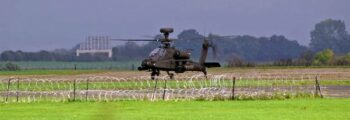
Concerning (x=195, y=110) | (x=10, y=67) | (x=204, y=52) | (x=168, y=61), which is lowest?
(x=195, y=110)

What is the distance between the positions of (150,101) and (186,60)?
82.3ft

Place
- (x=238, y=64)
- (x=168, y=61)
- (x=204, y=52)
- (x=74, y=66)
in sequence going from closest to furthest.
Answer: (x=168, y=61) → (x=204, y=52) → (x=238, y=64) → (x=74, y=66)

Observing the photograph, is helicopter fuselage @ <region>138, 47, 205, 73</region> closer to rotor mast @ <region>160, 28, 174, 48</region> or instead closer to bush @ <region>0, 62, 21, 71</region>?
rotor mast @ <region>160, 28, 174, 48</region>

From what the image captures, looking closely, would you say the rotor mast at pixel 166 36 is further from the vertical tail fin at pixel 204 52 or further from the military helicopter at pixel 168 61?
the vertical tail fin at pixel 204 52

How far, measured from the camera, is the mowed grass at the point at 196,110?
24948mm

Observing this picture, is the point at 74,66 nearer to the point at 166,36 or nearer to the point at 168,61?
the point at 166,36

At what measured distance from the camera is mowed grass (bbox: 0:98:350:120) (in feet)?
81.9

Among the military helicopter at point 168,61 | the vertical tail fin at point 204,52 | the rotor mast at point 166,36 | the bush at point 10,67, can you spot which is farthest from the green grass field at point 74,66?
the military helicopter at point 168,61

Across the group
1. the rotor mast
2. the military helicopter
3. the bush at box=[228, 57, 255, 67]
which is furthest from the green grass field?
the military helicopter

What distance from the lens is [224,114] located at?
26.2 m

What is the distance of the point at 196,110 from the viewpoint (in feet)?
92.4

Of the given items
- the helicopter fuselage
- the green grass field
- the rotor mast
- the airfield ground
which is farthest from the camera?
the green grass field

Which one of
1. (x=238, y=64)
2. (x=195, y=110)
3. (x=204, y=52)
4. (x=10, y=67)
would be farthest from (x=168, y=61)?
(x=10, y=67)

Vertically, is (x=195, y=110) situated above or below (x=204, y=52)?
below
